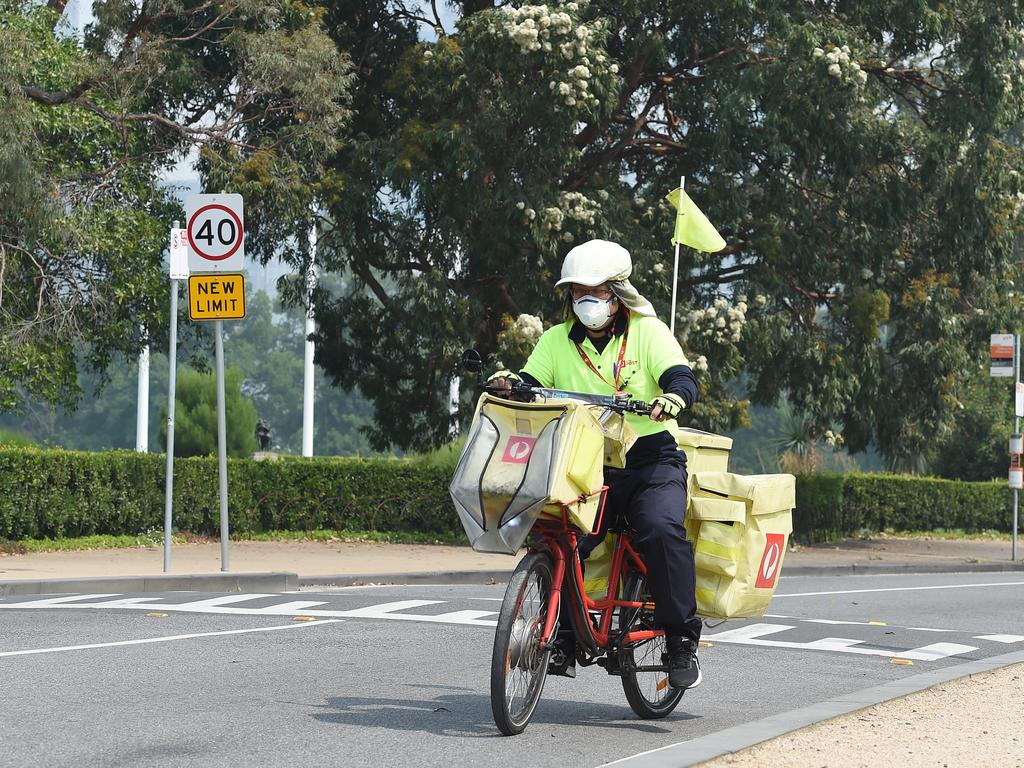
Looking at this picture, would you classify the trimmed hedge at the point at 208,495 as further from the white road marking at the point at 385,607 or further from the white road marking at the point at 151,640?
the white road marking at the point at 151,640

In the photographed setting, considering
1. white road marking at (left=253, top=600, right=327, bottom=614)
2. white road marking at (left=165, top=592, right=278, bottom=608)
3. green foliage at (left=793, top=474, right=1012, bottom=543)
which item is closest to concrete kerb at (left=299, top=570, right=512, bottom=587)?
white road marking at (left=165, top=592, right=278, bottom=608)

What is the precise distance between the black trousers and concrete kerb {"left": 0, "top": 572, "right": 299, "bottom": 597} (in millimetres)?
7594

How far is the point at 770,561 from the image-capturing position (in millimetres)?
7480

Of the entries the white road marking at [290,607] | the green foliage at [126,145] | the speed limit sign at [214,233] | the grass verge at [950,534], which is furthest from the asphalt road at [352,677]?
the grass verge at [950,534]

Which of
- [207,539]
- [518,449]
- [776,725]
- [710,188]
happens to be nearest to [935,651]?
[776,725]

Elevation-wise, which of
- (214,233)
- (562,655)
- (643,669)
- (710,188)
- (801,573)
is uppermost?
(710,188)

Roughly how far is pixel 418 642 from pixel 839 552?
16.5 metres

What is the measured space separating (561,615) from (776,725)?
109 cm

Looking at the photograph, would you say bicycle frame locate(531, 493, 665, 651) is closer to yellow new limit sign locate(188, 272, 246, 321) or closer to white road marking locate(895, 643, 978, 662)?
white road marking locate(895, 643, 978, 662)

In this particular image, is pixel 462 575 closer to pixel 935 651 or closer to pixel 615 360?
pixel 935 651

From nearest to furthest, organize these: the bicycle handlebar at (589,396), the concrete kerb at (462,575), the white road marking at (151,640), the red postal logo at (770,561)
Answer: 1. the bicycle handlebar at (589,396)
2. the red postal logo at (770,561)
3. the white road marking at (151,640)
4. the concrete kerb at (462,575)

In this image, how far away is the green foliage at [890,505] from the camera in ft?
95.0

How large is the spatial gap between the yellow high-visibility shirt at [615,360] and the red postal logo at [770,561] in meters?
0.89

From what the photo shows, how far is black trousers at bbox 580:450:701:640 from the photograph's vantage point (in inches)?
268
